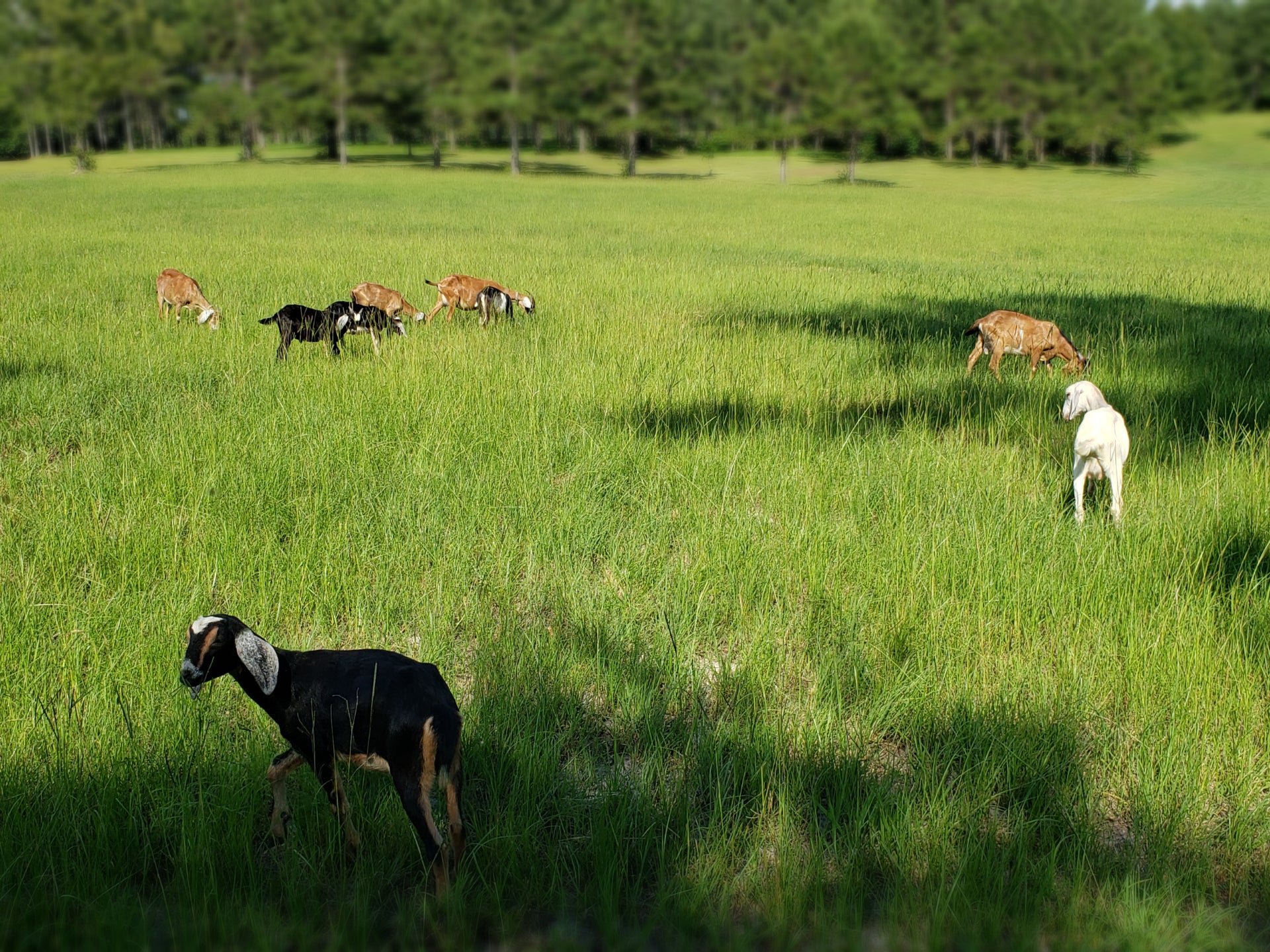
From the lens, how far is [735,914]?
246 centimetres

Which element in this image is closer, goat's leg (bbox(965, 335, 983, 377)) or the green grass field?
the green grass field

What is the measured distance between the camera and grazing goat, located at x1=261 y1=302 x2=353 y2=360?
871cm

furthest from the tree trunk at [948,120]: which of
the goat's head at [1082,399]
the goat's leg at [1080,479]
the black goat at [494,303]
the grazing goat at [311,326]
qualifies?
the goat's leg at [1080,479]

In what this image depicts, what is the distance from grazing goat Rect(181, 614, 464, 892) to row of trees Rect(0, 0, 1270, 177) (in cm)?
6213

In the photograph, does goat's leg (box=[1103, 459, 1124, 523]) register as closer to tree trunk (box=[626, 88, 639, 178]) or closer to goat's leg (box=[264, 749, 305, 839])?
goat's leg (box=[264, 749, 305, 839])

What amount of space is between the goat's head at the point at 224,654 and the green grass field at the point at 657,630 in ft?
1.50

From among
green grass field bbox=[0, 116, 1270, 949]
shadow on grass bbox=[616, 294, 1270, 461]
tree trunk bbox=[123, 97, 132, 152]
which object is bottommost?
green grass field bbox=[0, 116, 1270, 949]

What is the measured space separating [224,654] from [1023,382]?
7.31m

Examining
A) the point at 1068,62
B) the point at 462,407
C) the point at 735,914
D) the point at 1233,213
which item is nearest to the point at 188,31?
the point at 1068,62

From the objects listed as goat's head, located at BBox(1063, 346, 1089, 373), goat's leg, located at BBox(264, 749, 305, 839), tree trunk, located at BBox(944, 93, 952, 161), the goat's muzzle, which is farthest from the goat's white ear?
tree trunk, located at BBox(944, 93, 952, 161)

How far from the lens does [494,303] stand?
10820 mm

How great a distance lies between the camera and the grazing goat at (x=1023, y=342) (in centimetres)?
828

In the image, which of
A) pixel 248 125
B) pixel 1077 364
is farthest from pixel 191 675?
pixel 248 125

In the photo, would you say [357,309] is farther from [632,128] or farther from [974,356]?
[632,128]
